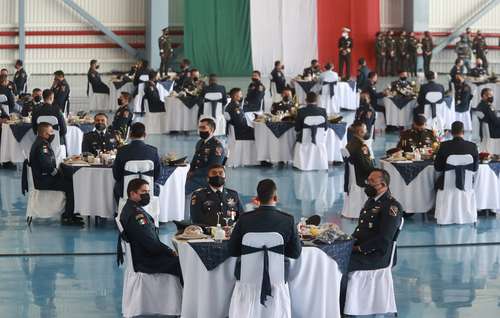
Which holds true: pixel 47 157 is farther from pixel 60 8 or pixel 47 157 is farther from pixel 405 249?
pixel 60 8

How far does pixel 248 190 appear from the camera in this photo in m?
16.5

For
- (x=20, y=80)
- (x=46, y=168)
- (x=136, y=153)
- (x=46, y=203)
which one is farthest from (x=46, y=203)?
(x=20, y=80)

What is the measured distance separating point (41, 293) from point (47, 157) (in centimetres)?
316

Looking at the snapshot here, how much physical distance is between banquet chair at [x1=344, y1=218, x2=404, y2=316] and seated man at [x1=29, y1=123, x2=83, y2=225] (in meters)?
5.03

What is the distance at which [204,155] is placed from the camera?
13.8 meters

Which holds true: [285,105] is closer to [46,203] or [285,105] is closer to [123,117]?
[123,117]

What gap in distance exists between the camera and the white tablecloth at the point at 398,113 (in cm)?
2198

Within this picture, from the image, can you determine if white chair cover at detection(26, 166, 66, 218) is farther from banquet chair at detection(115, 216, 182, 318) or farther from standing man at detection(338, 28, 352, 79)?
standing man at detection(338, 28, 352, 79)

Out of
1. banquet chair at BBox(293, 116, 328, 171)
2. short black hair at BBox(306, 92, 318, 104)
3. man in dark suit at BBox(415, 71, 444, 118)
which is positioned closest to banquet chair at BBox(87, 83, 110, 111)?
man in dark suit at BBox(415, 71, 444, 118)

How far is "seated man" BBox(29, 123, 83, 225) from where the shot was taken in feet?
44.8

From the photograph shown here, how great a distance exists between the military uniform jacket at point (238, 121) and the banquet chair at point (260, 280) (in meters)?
9.45

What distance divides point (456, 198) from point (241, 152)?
5.36 metres

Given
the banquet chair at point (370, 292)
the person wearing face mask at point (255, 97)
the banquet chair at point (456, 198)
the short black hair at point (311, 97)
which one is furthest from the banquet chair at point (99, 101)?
the banquet chair at point (370, 292)

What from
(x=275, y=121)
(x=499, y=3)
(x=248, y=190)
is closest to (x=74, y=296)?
(x=248, y=190)
